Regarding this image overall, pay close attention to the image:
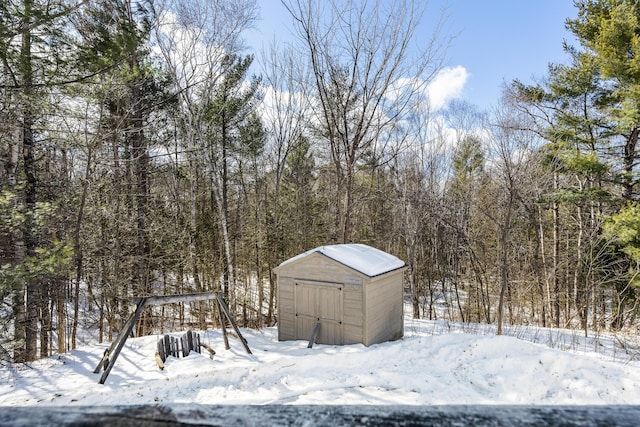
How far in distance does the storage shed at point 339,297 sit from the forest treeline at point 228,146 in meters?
2.36

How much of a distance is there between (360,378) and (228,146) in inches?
398

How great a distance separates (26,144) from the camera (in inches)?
267

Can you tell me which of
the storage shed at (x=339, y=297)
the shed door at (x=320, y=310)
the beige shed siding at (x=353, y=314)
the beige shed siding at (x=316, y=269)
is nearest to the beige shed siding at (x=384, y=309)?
the storage shed at (x=339, y=297)

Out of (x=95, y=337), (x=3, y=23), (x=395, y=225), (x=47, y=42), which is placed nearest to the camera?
(x=3, y=23)

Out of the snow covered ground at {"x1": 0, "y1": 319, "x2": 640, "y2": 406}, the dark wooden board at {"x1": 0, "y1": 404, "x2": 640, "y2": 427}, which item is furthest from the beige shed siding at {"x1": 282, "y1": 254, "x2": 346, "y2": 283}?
the dark wooden board at {"x1": 0, "y1": 404, "x2": 640, "y2": 427}

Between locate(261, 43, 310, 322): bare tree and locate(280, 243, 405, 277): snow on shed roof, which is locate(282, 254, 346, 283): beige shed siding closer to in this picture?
locate(280, 243, 405, 277): snow on shed roof

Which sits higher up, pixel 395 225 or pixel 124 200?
pixel 124 200

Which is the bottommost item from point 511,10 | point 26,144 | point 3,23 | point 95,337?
point 95,337

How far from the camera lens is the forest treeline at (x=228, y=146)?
591cm

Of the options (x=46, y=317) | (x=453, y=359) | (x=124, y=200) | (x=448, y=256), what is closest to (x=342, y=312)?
(x=453, y=359)

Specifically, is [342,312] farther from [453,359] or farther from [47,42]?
[47,42]

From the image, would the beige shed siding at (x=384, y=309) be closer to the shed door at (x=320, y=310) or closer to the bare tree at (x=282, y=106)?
the shed door at (x=320, y=310)

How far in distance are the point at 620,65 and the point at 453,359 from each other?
30.5 ft

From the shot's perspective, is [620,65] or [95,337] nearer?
[620,65]
